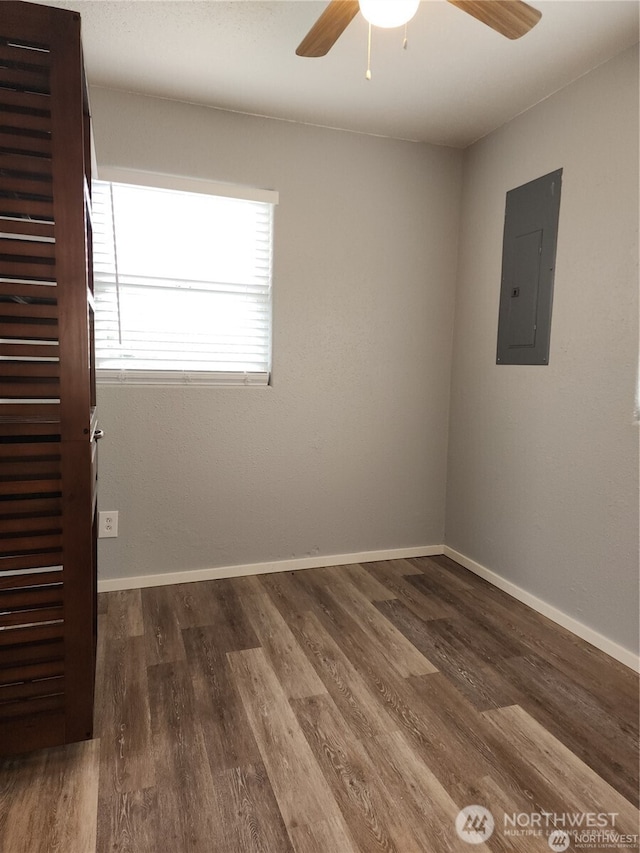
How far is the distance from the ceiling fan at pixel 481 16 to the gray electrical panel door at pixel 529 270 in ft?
3.36

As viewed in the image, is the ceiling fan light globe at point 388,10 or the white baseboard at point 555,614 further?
the white baseboard at point 555,614

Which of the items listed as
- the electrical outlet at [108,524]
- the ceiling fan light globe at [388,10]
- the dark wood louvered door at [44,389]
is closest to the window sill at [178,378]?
the electrical outlet at [108,524]

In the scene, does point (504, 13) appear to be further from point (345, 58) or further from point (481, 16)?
point (345, 58)

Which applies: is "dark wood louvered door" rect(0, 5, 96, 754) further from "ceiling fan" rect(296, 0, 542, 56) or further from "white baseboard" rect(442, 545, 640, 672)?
"white baseboard" rect(442, 545, 640, 672)

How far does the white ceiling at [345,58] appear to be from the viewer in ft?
5.92

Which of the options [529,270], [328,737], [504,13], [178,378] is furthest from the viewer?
[178,378]

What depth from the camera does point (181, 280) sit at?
2.57m

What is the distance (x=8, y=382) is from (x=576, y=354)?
216cm

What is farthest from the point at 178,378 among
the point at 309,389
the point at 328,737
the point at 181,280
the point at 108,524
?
the point at 328,737

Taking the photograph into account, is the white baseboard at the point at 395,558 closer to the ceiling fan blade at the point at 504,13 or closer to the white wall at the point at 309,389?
the white wall at the point at 309,389

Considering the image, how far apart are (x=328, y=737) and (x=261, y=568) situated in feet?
4.31

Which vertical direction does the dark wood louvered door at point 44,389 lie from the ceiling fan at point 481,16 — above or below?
below

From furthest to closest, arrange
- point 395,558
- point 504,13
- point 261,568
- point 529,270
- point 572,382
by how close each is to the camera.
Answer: point 395,558 < point 261,568 < point 529,270 < point 572,382 < point 504,13

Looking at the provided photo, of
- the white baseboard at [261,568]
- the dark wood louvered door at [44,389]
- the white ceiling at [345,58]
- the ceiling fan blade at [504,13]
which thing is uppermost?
the white ceiling at [345,58]
